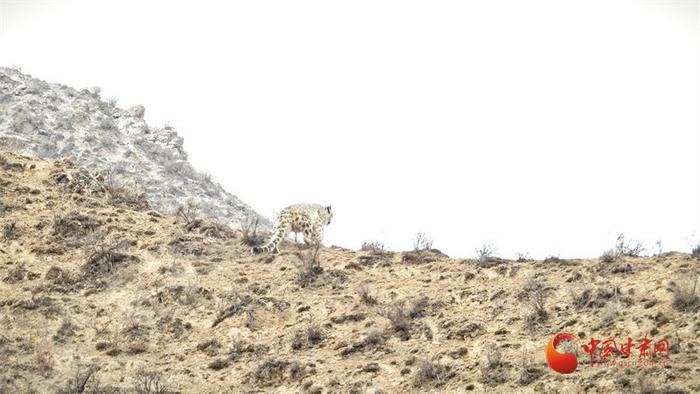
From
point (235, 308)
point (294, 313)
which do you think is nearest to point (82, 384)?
point (235, 308)

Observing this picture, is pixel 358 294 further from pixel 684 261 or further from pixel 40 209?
pixel 40 209

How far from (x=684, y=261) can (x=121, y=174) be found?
94.6 ft

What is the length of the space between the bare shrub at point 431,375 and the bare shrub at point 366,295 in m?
3.97

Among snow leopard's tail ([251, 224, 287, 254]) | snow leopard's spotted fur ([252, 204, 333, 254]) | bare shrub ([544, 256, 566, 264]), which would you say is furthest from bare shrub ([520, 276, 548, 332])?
snow leopard's tail ([251, 224, 287, 254])

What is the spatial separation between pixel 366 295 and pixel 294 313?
6.43 feet

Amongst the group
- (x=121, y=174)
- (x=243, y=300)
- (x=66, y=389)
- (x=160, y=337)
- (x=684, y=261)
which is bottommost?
(x=66, y=389)

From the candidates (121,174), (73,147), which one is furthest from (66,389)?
(73,147)

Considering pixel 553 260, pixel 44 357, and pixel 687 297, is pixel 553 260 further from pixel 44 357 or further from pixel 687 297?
pixel 44 357

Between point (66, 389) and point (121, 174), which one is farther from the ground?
point (121, 174)

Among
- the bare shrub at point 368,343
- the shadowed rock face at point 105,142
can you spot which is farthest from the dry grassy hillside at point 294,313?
the shadowed rock face at point 105,142

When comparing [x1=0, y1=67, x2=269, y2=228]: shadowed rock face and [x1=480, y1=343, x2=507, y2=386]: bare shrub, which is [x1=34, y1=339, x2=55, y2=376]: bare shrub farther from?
[x1=0, y1=67, x2=269, y2=228]: shadowed rock face

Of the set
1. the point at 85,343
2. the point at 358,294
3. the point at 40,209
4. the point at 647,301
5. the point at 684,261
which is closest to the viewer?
the point at 647,301

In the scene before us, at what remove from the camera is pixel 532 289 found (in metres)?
17.8

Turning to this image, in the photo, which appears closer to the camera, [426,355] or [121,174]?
[426,355]
